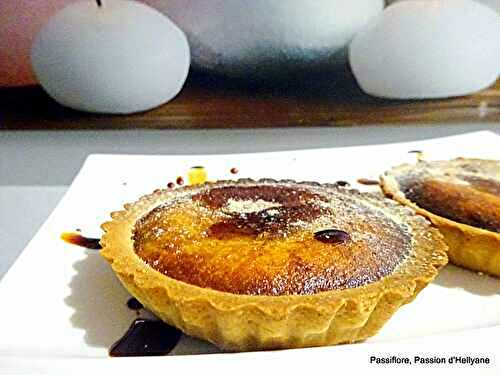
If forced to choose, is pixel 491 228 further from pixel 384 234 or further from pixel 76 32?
pixel 76 32

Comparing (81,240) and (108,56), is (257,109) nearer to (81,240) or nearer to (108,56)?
(108,56)

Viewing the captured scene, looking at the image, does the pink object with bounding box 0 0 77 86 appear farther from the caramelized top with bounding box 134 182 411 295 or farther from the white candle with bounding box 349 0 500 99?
the caramelized top with bounding box 134 182 411 295

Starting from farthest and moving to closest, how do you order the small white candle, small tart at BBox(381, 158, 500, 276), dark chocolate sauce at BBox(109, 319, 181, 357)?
the small white candle < small tart at BBox(381, 158, 500, 276) < dark chocolate sauce at BBox(109, 319, 181, 357)

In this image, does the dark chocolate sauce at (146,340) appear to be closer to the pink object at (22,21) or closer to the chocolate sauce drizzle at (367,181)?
the chocolate sauce drizzle at (367,181)

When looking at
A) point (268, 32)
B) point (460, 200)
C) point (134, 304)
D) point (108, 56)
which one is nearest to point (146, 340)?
point (134, 304)

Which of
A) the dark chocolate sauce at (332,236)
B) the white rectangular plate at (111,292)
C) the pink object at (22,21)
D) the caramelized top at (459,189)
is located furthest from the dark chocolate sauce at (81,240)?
the pink object at (22,21)

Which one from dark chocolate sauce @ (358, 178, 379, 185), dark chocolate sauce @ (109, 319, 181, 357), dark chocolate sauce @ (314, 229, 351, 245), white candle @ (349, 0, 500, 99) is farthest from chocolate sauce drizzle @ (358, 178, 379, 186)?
white candle @ (349, 0, 500, 99)
